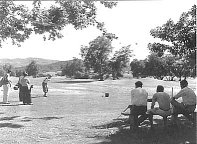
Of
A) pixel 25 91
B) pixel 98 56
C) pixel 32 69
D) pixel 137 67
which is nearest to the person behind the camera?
pixel 25 91

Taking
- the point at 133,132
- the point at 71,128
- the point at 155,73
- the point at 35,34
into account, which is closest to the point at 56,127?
the point at 71,128

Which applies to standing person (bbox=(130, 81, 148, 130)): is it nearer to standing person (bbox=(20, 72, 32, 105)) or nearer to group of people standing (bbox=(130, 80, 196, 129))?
group of people standing (bbox=(130, 80, 196, 129))

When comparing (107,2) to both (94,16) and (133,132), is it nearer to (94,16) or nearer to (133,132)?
(94,16)

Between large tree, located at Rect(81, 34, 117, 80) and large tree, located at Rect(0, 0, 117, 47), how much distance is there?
7197 centimetres

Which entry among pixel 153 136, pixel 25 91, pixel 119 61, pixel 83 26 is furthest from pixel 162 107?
pixel 119 61

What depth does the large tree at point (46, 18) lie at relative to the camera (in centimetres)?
1362

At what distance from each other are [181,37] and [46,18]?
6281 millimetres

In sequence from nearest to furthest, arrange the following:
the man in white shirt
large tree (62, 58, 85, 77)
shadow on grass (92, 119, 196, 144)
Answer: shadow on grass (92, 119, 196, 144)
the man in white shirt
large tree (62, 58, 85, 77)

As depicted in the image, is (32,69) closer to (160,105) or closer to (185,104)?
(185,104)

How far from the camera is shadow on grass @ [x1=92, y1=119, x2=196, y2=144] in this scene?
8.86m

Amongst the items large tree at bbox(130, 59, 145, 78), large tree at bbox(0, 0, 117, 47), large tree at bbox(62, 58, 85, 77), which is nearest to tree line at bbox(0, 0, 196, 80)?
large tree at bbox(0, 0, 117, 47)

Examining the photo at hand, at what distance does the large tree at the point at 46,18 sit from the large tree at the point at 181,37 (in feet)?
9.29

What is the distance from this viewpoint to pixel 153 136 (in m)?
9.48

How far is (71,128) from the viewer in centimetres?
1112
